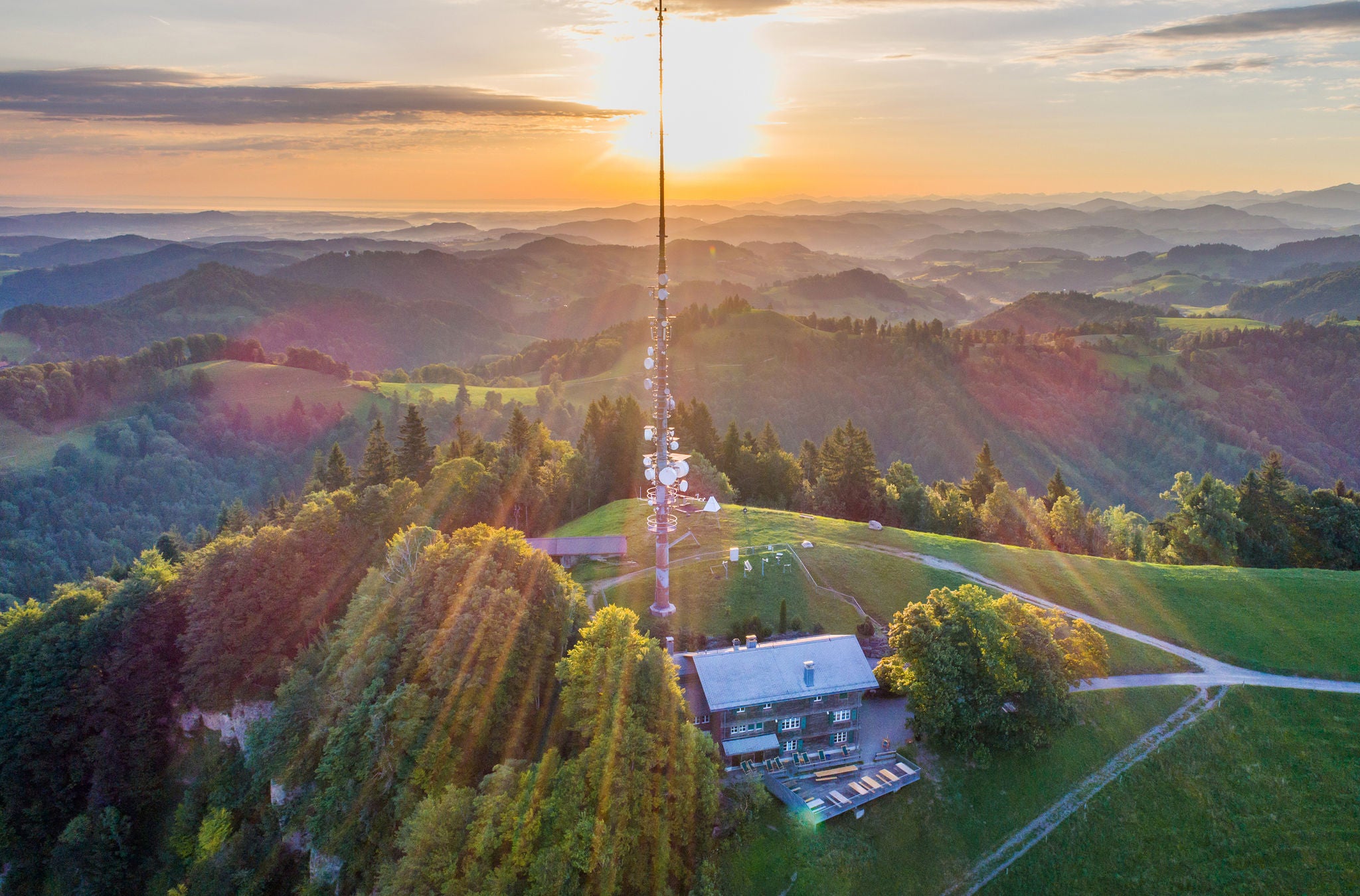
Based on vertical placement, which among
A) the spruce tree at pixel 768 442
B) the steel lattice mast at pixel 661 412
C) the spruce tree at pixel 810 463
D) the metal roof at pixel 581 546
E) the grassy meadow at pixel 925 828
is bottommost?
the spruce tree at pixel 810 463

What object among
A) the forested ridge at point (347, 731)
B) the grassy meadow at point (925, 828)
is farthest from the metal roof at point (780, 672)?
the grassy meadow at point (925, 828)

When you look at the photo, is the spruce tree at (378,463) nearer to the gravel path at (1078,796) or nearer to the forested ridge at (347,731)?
the forested ridge at (347,731)

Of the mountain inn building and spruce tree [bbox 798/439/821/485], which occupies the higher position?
the mountain inn building

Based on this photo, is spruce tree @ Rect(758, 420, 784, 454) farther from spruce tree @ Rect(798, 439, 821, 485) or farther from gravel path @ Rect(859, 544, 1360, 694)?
gravel path @ Rect(859, 544, 1360, 694)

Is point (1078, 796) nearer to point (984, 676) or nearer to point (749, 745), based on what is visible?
point (984, 676)

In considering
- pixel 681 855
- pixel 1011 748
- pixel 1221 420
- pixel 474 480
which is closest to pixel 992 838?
pixel 1011 748

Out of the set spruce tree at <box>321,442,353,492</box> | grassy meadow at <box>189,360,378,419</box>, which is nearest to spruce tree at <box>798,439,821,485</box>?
spruce tree at <box>321,442,353,492</box>
